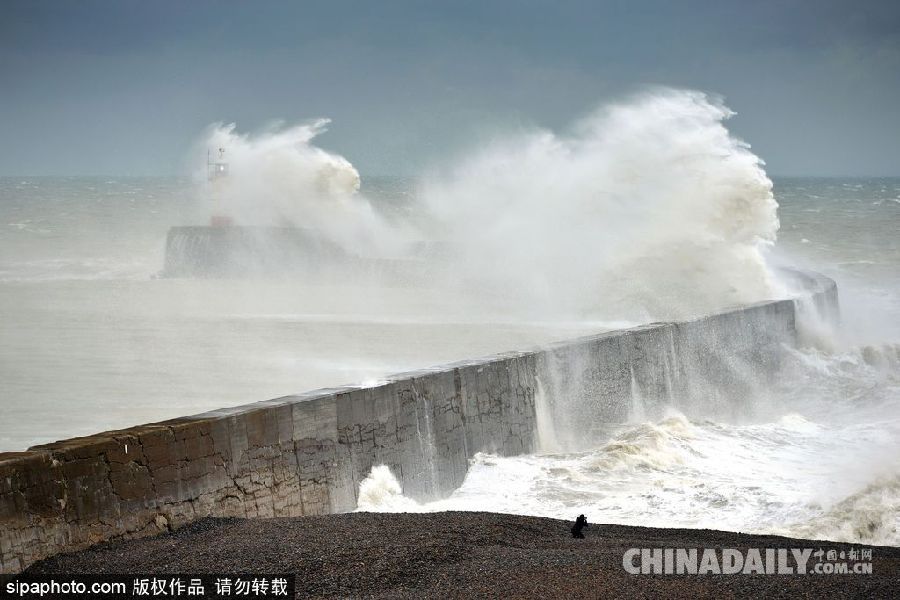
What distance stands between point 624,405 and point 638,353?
67 cm

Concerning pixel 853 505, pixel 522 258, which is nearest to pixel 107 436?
pixel 853 505

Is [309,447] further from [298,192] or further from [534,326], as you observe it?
[298,192]

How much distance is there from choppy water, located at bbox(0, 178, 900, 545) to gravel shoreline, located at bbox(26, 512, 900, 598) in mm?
1334

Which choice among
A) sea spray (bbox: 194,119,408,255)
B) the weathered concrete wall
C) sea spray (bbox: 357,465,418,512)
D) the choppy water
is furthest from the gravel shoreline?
sea spray (bbox: 194,119,408,255)

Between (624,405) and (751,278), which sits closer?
(624,405)

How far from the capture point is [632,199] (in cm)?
1986

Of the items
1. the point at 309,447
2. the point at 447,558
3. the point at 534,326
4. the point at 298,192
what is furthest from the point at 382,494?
the point at 298,192

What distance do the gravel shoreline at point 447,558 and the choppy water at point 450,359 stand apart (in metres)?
1.33

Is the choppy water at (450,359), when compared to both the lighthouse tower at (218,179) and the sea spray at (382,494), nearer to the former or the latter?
the sea spray at (382,494)

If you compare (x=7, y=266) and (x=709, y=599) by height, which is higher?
(x=7, y=266)

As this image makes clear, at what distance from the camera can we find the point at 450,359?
1391cm

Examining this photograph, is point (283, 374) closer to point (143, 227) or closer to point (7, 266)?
A: point (7, 266)

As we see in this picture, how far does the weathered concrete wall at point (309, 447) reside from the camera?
5094mm

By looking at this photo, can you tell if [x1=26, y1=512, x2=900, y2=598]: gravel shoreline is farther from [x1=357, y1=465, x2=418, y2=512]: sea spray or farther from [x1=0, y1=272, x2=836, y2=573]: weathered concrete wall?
[x1=357, y1=465, x2=418, y2=512]: sea spray
